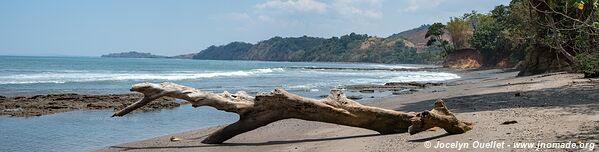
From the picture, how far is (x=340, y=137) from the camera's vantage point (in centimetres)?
967

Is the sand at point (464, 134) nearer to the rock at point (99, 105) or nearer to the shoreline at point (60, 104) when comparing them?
the shoreline at point (60, 104)

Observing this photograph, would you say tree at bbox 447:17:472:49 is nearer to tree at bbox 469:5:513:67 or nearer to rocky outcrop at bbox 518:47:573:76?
tree at bbox 469:5:513:67

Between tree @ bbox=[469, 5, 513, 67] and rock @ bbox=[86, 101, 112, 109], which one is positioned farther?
tree @ bbox=[469, 5, 513, 67]

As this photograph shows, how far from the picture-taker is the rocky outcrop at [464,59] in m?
80.8

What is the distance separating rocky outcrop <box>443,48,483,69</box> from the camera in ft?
265

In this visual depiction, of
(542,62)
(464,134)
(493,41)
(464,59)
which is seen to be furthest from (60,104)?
(464,59)

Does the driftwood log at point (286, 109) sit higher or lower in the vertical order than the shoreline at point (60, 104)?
higher

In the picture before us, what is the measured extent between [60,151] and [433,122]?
20.6 feet

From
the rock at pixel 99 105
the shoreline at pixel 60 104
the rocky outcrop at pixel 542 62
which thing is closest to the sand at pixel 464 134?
the shoreline at pixel 60 104

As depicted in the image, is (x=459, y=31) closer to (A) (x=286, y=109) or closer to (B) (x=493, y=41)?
(B) (x=493, y=41)

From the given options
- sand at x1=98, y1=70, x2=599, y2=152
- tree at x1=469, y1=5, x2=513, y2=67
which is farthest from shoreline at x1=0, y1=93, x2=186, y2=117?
tree at x1=469, y1=5, x2=513, y2=67

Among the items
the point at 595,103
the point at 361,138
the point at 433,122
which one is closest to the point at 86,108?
the point at 361,138

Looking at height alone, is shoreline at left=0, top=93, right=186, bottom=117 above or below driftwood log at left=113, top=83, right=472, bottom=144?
below

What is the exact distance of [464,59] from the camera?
82.7m
